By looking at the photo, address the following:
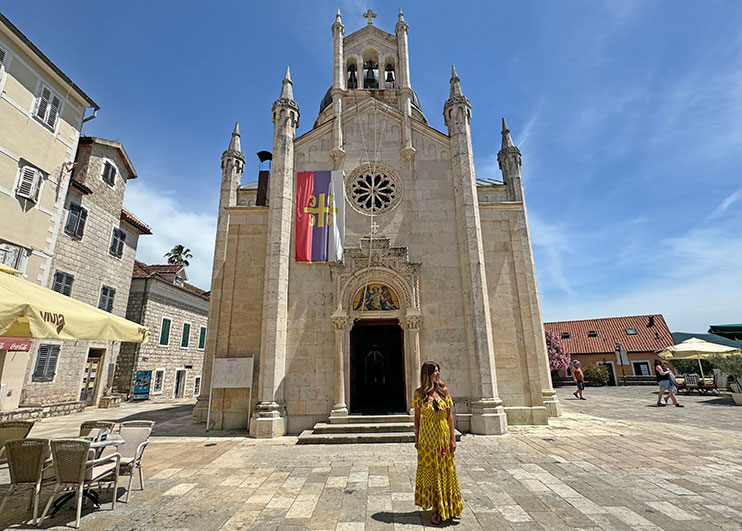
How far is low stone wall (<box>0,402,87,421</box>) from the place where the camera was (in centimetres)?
1282

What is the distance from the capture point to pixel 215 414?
12.0 meters

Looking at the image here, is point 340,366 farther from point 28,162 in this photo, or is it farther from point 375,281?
point 28,162

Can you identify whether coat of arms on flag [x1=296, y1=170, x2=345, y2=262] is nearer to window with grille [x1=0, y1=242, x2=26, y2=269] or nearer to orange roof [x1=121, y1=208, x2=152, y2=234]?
window with grille [x1=0, y1=242, x2=26, y2=269]

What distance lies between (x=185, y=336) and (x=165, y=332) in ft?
7.01

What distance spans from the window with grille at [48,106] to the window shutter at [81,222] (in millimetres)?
4143

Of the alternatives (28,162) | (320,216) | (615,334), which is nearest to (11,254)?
(28,162)

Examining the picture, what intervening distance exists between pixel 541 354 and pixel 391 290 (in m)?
7.12

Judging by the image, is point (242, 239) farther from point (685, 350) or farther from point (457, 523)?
point (685, 350)

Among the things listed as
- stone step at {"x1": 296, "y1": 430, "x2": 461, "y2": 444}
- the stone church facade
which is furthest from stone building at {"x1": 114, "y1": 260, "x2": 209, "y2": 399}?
stone step at {"x1": 296, "y1": 430, "x2": 461, "y2": 444}

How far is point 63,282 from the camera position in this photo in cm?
1653

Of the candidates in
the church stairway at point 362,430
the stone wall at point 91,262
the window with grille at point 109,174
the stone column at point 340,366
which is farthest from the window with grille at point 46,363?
the stone column at point 340,366

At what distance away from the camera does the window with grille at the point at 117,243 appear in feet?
65.5

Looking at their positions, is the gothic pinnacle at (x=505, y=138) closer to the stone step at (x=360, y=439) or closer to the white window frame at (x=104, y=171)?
the stone step at (x=360, y=439)

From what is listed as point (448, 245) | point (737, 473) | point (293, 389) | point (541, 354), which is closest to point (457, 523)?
point (737, 473)
